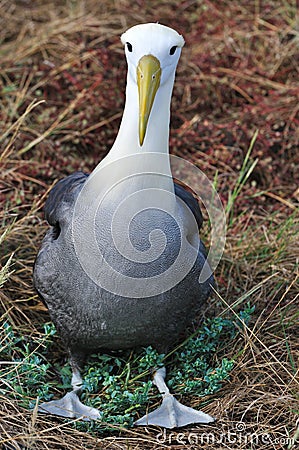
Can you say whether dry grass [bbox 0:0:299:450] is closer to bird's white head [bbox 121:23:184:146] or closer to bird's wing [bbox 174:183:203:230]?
bird's wing [bbox 174:183:203:230]

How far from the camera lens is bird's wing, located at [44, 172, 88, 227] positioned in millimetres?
2809

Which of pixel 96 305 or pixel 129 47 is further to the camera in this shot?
pixel 96 305

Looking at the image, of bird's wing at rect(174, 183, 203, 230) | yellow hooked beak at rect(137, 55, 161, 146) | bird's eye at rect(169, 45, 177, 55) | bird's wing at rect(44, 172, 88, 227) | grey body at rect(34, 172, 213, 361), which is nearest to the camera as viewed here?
yellow hooked beak at rect(137, 55, 161, 146)

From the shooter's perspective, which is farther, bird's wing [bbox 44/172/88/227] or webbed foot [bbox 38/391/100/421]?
bird's wing [bbox 44/172/88/227]

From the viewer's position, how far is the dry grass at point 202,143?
2.66m

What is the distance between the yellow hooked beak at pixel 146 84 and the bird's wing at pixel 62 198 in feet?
1.89

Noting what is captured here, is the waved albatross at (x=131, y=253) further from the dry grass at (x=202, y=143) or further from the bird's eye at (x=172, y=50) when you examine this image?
the dry grass at (x=202, y=143)

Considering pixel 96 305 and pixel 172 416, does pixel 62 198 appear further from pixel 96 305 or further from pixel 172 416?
pixel 172 416

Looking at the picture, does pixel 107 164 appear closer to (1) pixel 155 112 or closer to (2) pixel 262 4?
(1) pixel 155 112

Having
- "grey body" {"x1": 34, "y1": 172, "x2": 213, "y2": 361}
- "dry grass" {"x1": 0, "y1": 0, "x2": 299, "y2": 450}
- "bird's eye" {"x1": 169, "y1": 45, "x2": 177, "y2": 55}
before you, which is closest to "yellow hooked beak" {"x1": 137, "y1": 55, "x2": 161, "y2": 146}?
"bird's eye" {"x1": 169, "y1": 45, "x2": 177, "y2": 55}

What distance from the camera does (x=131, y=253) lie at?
101 inches

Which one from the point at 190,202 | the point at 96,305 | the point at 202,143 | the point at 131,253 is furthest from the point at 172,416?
the point at 202,143

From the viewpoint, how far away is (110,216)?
8.36 feet

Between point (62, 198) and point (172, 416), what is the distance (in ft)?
3.31
